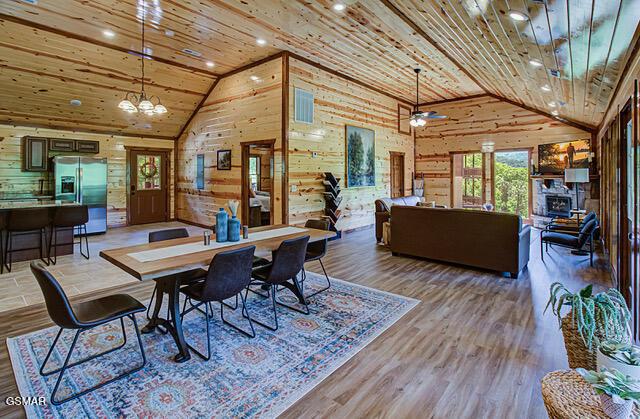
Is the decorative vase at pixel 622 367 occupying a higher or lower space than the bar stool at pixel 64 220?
lower

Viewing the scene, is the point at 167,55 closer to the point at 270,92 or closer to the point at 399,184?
the point at 270,92

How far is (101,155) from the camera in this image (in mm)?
8359

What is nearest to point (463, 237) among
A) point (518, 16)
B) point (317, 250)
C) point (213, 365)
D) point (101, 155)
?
point (317, 250)

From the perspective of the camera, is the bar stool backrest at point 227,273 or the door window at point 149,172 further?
the door window at point 149,172

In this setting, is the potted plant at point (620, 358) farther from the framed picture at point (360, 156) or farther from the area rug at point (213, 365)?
the framed picture at point (360, 156)

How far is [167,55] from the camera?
642cm

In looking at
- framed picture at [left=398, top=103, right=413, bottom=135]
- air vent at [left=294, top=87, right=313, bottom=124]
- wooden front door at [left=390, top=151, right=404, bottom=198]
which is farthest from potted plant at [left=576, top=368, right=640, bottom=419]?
framed picture at [left=398, top=103, right=413, bottom=135]

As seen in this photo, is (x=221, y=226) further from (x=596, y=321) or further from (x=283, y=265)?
(x=596, y=321)

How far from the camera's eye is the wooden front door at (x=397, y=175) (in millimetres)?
10102

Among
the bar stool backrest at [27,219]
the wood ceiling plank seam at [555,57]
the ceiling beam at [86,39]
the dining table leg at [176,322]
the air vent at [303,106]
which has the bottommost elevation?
the dining table leg at [176,322]

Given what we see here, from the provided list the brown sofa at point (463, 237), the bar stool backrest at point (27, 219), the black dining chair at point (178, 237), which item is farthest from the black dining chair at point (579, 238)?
the bar stool backrest at point (27, 219)

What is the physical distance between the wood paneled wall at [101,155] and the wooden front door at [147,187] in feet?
Answer: 0.55

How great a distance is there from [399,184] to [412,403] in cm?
881

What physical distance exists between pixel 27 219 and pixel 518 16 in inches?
260
